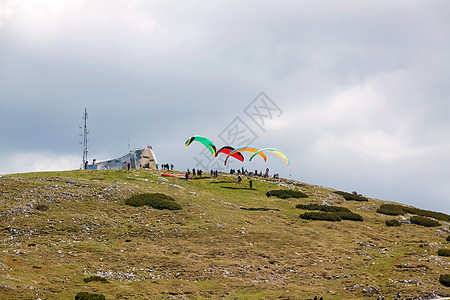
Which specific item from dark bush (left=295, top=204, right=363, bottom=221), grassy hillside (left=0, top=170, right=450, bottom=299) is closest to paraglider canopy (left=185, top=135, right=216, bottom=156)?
grassy hillside (left=0, top=170, right=450, bottom=299)

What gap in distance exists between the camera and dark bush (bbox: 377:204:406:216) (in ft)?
203

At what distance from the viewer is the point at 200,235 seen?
43031 mm

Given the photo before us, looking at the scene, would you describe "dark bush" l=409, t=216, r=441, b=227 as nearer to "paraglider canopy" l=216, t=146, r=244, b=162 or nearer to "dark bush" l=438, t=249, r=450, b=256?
"dark bush" l=438, t=249, r=450, b=256

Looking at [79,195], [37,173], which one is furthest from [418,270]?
[37,173]

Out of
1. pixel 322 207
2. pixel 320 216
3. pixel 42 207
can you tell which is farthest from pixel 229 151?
pixel 42 207

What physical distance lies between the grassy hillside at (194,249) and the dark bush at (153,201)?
129 centimetres

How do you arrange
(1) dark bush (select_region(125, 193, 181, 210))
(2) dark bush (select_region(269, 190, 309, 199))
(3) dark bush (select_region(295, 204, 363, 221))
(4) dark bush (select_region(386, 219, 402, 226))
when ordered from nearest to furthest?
(1) dark bush (select_region(125, 193, 181, 210)) → (4) dark bush (select_region(386, 219, 402, 226)) → (3) dark bush (select_region(295, 204, 363, 221)) → (2) dark bush (select_region(269, 190, 309, 199))

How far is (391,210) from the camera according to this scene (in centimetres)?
6341

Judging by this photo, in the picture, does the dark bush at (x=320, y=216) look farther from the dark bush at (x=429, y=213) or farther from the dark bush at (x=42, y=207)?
the dark bush at (x=42, y=207)

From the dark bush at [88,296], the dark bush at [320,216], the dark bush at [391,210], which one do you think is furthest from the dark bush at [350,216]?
the dark bush at [88,296]

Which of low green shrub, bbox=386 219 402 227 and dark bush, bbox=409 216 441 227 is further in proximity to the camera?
dark bush, bbox=409 216 441 227

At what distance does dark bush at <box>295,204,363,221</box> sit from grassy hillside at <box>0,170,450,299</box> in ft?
3.43

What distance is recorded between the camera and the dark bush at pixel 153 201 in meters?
51.0

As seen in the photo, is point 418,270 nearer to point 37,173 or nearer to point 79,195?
point 79,195
